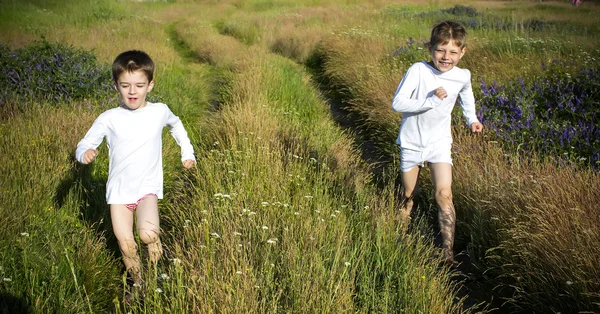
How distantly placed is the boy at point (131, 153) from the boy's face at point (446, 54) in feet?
6.67

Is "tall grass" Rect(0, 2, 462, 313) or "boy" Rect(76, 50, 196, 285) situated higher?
"boy" Rect(76, 50, 196, 285)

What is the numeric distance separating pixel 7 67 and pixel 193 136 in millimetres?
2931

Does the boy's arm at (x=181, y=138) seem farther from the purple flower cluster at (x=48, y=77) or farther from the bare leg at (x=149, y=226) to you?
the purple flower cluster at (x=48, y=77)

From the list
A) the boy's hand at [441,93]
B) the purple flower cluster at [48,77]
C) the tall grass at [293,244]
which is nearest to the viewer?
the tall grass at [293,244]

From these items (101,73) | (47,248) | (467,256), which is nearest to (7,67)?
(101,73)

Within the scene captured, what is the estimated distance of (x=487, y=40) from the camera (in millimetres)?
11211

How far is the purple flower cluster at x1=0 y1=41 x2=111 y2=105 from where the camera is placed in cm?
730

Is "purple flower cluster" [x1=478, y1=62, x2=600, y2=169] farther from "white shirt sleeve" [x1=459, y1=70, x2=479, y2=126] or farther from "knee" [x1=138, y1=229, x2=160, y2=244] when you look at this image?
"knee" [x1=138, y1=229, x2=160, y2=244]

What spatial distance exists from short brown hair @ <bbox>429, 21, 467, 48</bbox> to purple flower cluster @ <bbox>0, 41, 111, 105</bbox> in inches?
188

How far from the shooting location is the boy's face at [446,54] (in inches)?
165

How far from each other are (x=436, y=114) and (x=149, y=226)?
2.20m

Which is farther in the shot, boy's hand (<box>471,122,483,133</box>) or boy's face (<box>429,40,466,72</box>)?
boy's hand (<box>471,122,483,133</box>)

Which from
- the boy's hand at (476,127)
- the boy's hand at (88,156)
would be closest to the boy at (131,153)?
the boy's hand at (88,156)

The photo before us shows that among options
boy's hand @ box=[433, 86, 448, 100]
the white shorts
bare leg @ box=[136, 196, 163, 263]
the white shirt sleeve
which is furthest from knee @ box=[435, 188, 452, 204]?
bare leg @ box=[136, 196, 163, 263]
